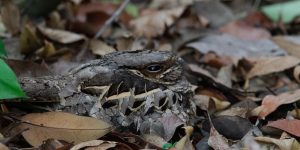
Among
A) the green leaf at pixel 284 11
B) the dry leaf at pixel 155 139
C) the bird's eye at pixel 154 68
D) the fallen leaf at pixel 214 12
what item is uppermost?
the fallen leaf at pixel 214 12

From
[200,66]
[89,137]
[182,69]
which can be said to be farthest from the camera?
[200,66]

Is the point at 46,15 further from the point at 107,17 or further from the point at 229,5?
the point at 229,5

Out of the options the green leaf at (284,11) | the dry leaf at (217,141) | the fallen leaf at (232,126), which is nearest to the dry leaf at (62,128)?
the dry leaf at (217,141)

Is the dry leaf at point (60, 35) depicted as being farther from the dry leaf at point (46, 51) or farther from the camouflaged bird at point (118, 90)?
the camouflaged bird at point (118, 90)

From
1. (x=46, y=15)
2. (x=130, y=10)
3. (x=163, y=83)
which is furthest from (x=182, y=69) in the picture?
(x=130, y=10)

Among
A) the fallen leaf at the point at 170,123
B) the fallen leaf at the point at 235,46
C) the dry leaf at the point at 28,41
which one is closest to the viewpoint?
the fallen leaf at the point at 170,123

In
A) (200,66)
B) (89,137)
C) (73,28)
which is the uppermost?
(73,28)
